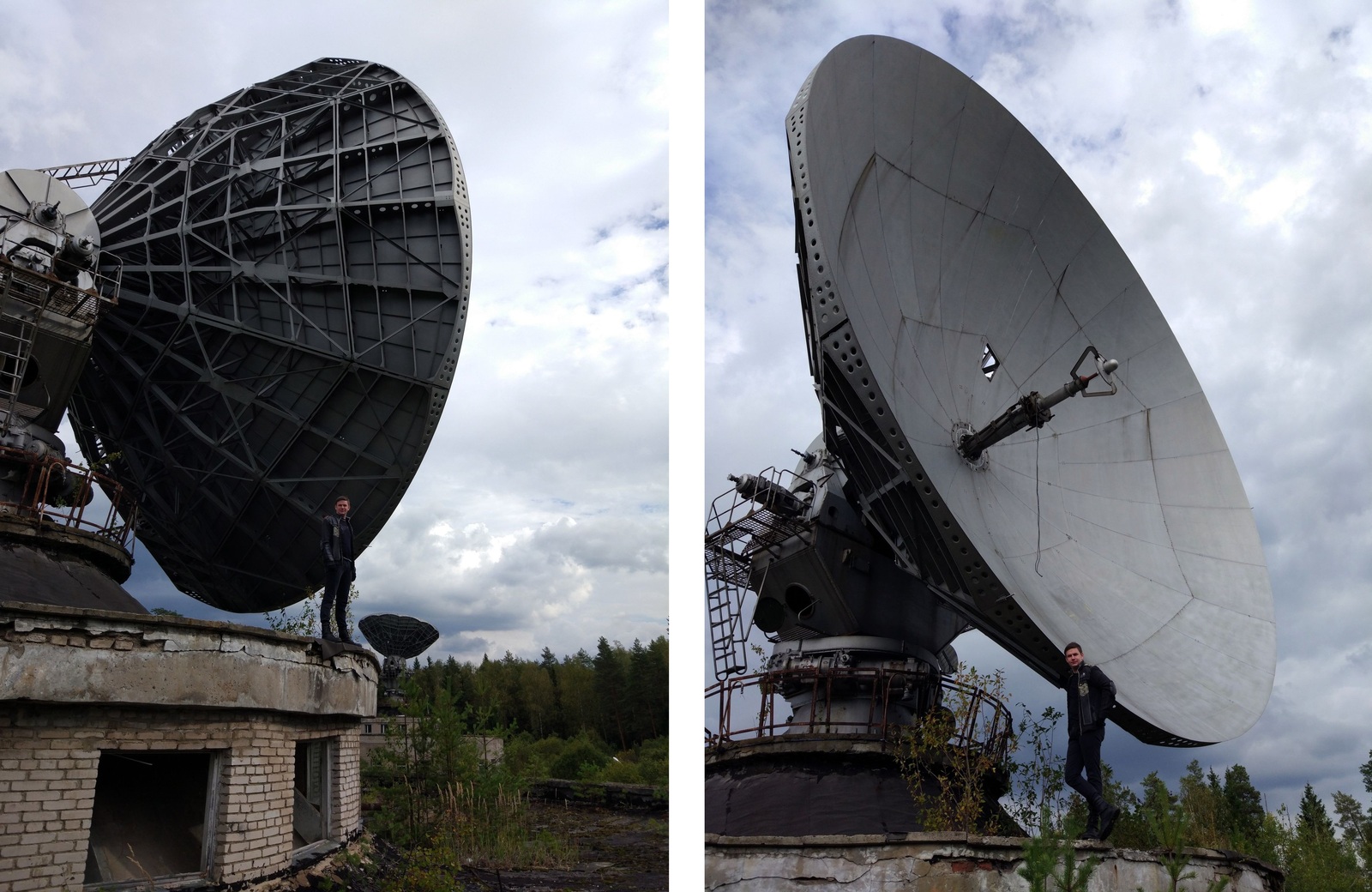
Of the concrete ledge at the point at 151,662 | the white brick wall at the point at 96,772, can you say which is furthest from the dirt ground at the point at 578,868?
the concrete ledge at the point at 151,662

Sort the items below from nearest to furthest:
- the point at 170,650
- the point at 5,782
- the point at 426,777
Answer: the point at 5,782 < the point at 170,650 < the point at 426,777

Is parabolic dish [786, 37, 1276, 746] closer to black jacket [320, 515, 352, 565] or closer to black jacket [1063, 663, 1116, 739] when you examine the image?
black jacket [1063, 663, 1116, 739]

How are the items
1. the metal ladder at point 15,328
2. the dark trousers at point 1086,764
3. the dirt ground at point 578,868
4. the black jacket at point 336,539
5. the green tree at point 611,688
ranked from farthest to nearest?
the green tree at point 611,688 → the metal ladder at point 15,328 → the black jacket at point 336,539 → the dirt ground at point 578,868 → the dark trousers at point 1086,764

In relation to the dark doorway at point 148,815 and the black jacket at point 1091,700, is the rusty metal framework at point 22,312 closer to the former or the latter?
the dark doorway at point 148,815

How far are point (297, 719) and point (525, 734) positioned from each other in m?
19.8

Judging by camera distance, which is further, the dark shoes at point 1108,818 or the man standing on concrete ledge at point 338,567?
the man standing on concrete ledge at point 338,567

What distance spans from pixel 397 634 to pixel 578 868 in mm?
12385

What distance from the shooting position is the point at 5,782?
18.1 ft

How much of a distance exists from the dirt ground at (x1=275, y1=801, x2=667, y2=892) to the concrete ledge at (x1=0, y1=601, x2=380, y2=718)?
4.07 ft

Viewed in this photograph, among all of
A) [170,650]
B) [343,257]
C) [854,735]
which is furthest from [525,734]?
[170,650]

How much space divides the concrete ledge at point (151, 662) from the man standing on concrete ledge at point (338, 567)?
732 millimetres

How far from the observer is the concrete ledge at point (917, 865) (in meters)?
5.40

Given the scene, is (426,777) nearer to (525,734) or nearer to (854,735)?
(854,735)

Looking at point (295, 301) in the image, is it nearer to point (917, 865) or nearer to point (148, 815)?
point (148, 815)
